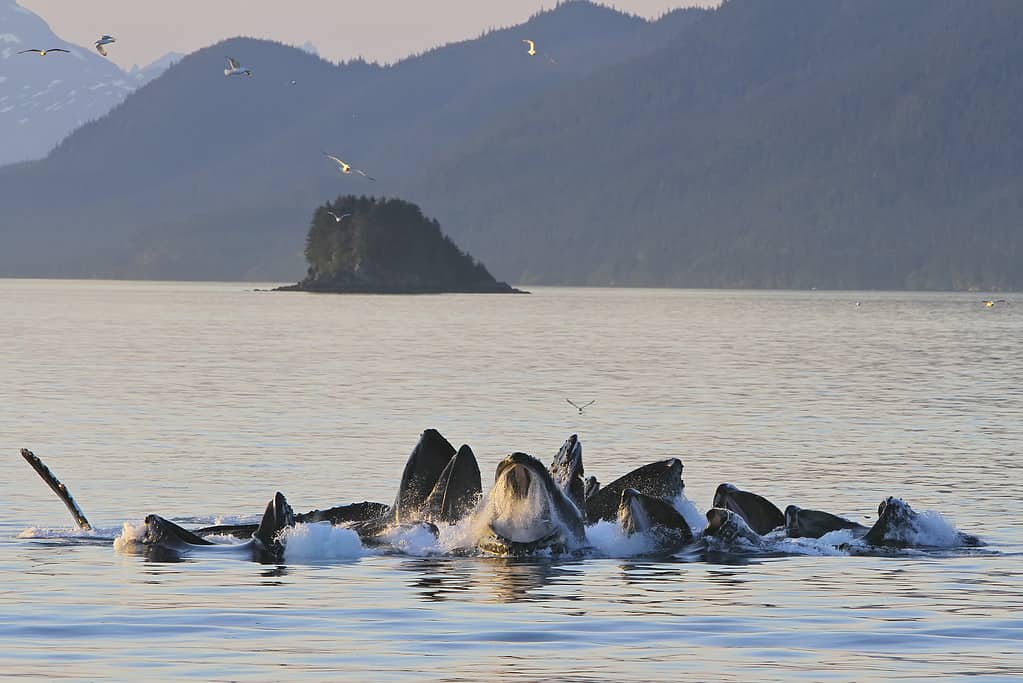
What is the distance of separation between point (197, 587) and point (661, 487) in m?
8.20

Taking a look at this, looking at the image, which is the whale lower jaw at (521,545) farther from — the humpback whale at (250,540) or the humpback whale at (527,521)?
the humpback whale at (250,540)

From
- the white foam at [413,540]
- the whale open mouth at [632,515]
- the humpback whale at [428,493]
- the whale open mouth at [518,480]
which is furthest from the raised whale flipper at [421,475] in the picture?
the whale open mouth at [632,515]

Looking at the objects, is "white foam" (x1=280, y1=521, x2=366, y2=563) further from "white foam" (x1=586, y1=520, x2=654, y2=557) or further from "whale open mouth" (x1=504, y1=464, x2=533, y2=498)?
"white foam" (x1=586, y1=520, x2=654, y2=557)

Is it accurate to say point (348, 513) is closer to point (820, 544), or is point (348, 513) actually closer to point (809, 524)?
point (809, 524)

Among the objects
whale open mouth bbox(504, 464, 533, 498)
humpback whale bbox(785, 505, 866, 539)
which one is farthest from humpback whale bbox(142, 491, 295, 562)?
humpback whale bbox(785, 505, 866, 539)

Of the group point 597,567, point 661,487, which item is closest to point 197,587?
point 597,567

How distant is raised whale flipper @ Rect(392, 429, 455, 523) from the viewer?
3253 centimetres

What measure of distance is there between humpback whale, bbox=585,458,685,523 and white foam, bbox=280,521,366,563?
3.94m

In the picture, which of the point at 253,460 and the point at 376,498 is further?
the point at 253,460

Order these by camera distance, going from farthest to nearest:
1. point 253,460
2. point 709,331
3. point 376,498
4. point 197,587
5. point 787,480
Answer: point 709,331 → point 253,460 → point 787,480 → point 376,498 → point 197,587

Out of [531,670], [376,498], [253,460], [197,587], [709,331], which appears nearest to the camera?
[531,670]

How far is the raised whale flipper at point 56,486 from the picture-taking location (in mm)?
31078

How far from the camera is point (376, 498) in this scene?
131 ft

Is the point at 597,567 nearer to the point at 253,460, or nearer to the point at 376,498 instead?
the point at 376,498
